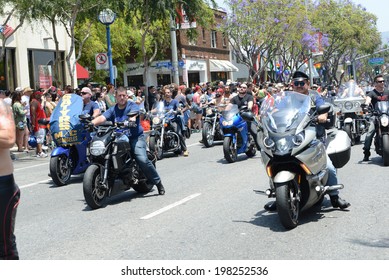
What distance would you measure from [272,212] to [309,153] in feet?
4.41

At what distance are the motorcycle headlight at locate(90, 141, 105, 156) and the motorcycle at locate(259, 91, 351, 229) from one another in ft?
8.22

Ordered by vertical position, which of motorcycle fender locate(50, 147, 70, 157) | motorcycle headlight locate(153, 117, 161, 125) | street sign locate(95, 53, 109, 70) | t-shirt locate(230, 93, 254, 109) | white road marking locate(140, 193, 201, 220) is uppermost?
street sign locate(95, 53, 109, 70)

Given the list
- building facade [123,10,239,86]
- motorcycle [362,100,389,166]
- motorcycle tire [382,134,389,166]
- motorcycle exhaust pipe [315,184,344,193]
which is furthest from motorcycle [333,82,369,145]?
building facade [123,10,239,86]

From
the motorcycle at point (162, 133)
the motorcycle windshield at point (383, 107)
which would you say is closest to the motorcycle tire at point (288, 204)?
the motorcycle windshield at point (383, 107)

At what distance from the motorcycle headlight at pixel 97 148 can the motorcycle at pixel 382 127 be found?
18.8 feet

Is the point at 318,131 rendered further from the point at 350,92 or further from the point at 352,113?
the point at 350,92

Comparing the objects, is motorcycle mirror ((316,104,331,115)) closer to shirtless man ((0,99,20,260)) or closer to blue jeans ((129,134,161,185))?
blue jeans ((129,134,161,185))

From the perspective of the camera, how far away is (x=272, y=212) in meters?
8.10

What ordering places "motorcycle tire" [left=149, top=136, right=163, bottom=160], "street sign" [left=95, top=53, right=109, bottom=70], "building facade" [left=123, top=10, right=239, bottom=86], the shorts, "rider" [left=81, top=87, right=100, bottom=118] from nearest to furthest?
"rider" [left=81, top=87, right=100, bottom=118] → "motorcycle tire" [left=149, top=136, right=163, bottom=160] → the shorts → "street sign" [left=95, top=53, right=109, bottom=70] → "building facade" [left=123, top=10, right=239, bottom=86]

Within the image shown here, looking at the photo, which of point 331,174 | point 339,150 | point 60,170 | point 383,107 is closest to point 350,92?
point 383,107

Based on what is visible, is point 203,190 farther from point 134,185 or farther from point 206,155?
point 206,155

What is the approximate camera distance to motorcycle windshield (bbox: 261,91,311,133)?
710 centimetres
